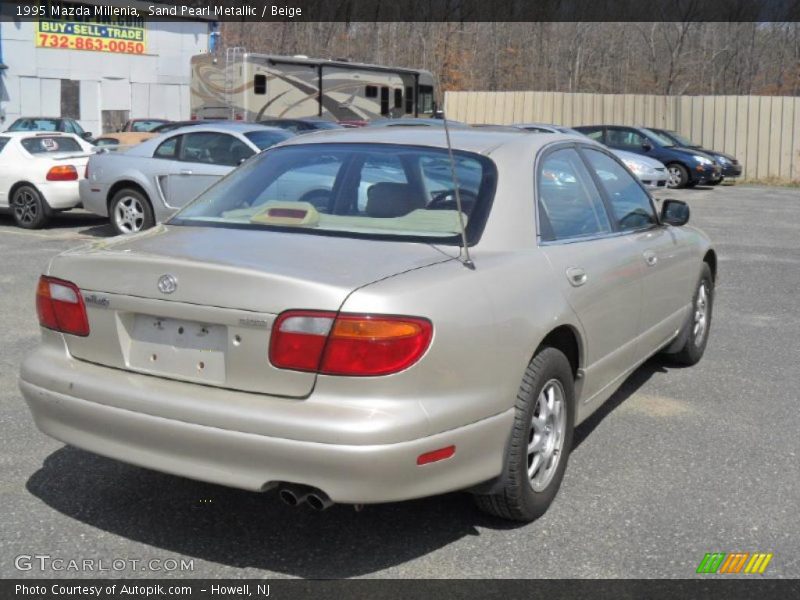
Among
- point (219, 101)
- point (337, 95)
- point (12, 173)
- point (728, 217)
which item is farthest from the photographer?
point (337, 95)

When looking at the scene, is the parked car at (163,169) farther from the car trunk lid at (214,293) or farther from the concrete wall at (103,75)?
the concrete wall at (103,75)

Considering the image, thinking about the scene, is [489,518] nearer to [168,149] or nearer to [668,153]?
[168,149]

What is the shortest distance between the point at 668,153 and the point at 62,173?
53.4 feet

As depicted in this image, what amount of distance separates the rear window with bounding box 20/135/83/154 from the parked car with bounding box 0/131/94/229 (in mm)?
30

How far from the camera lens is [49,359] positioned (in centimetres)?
385

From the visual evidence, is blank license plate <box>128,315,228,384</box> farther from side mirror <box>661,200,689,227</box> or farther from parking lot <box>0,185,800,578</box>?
side mirror <box>661,200,689,227</box>

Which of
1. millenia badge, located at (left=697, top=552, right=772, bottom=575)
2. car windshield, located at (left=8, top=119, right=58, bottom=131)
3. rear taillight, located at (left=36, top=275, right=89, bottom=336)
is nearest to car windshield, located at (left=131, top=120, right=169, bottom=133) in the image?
car windshield, located at (left=8, top=119, right=58, bottom=131)

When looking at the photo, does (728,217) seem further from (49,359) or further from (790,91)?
(790,91)

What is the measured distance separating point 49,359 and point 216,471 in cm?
93

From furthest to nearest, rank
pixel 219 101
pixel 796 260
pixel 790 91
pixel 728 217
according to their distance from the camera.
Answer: pixel 790 91
pixel 219 101
pixel 728 217
pixel 796 260

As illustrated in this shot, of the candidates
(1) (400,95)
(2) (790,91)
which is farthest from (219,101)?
(2) (790,91)

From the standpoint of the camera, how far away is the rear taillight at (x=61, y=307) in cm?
375

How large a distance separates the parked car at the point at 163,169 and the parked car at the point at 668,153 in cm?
1414
